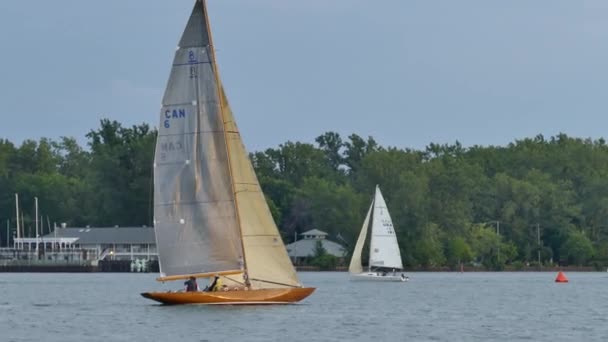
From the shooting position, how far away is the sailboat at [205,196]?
59594 mm

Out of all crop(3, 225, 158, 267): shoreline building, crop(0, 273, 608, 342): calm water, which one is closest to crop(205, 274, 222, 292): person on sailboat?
crop(0, 273, 608, 342): calm water

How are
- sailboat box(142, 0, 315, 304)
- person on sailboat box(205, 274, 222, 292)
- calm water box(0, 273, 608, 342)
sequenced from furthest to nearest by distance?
person on sailboat box(205, 274, 222, 292) < sailboat box(142, 0, 315, 304) < calm water box(0, 273, 608, 342)

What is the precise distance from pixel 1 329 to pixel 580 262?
11546 centimetres

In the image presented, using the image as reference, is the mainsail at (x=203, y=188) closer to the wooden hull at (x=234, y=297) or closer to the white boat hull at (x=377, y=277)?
the wooden hull at (x=234, y=297)

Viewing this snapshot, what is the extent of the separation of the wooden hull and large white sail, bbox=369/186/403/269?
196ft

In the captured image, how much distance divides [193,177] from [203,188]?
565mm

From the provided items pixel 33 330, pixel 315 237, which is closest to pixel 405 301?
pixel 33 330

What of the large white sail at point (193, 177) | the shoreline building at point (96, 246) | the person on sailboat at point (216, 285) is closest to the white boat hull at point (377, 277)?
the person on sailboat at point (216, 285)

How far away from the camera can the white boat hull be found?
384 feet

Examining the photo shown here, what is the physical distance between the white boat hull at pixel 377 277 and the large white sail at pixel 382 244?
1.29 m

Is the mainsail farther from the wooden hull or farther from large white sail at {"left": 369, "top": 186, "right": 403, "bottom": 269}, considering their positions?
large white sail at {"left": 369, "top": 186, "right": 403, "bottom": 269}

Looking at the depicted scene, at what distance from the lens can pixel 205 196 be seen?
197 feet

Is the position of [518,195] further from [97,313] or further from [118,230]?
[97,313]

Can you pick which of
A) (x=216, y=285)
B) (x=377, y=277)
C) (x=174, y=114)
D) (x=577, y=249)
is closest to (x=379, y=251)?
(x=377, y=277)
